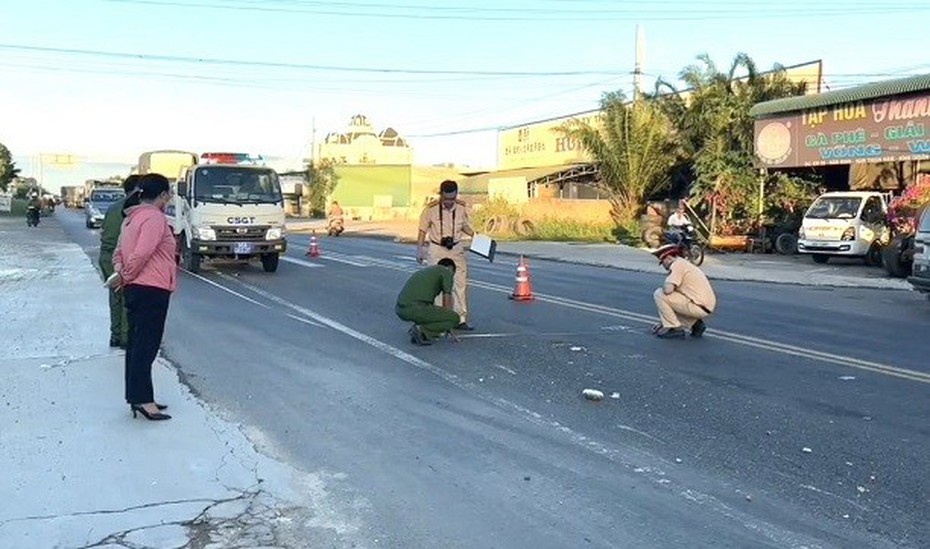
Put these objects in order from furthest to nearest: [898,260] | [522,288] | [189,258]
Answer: [898,260]
[189,258]
[522,288]

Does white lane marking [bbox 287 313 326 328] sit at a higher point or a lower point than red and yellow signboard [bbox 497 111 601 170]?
lower

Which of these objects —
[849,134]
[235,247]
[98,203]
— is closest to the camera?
[235,247]

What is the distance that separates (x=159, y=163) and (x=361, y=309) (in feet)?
56.7

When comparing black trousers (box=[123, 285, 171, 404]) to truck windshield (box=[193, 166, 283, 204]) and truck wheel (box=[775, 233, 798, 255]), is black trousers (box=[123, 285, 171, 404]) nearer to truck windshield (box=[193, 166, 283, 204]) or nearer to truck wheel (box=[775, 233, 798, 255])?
truck windshield (box=[193, 166, 283, 204])

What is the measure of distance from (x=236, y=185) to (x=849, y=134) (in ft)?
57.8

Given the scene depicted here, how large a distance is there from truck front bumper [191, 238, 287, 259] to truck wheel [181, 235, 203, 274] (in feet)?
1.01

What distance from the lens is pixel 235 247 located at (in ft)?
61.3

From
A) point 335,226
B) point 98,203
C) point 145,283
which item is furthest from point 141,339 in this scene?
point 98,203

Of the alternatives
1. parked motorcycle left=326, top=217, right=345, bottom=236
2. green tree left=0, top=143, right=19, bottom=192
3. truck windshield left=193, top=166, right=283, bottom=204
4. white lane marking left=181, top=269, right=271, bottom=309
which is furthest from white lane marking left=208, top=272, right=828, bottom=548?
green tree left=0, top=143, right=19, bottom=192

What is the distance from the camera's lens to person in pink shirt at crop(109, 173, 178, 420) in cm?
673

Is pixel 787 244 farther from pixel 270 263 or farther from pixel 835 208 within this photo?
pixel 270 263

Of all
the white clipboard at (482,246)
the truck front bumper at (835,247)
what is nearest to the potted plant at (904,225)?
the truck front bumper at (835,247)

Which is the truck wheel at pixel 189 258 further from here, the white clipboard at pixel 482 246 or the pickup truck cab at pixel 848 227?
the pickup truck cab at pixel 848 227

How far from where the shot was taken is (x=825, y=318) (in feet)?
43.5
